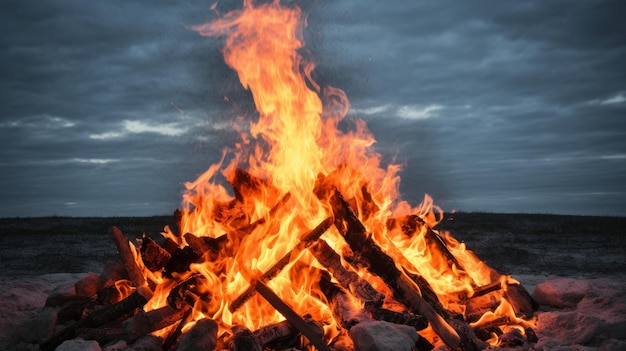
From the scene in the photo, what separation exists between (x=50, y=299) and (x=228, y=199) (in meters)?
2.47

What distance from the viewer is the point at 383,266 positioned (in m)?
5.95

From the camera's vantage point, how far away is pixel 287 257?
595 centimetres

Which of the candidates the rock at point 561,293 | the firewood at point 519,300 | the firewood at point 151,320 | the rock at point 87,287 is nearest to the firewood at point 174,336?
the firewood at point 151,320

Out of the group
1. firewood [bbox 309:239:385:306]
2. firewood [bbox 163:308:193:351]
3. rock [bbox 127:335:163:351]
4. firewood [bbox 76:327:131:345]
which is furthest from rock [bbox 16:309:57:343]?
firewood [bbox 309:239:385:306]

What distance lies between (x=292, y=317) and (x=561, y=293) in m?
4.02

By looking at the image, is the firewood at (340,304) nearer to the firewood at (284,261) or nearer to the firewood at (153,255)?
the firewood at (284,261)

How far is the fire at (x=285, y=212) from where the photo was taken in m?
5.89

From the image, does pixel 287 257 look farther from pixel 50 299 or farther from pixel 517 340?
pixel 50 299

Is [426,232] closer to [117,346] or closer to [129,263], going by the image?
[129,263]

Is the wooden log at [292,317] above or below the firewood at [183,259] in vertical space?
below

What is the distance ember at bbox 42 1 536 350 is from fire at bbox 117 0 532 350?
15 millimetres

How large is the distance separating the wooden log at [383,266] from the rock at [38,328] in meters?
3.24

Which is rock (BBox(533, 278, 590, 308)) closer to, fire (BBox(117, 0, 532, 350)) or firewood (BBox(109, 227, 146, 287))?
fire (BBox(117, 0, 532, 350))

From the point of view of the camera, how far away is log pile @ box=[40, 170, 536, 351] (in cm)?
526
